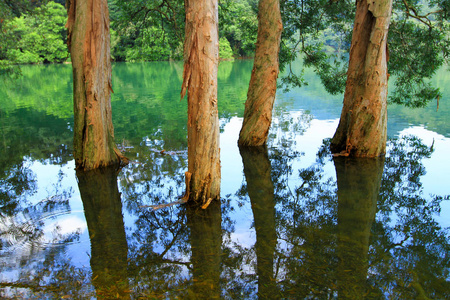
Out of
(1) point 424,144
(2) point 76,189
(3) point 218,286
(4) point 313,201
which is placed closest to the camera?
(3) point 218,286

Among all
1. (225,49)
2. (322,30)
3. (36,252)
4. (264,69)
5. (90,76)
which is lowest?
(36,252)

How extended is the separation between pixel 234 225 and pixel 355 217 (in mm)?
1829

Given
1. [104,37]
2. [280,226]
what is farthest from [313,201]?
[104,37]

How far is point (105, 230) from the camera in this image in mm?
4980

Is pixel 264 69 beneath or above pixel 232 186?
above

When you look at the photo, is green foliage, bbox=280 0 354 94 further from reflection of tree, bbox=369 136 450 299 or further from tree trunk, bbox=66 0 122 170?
tree trunk, bbox=66 0 122 170

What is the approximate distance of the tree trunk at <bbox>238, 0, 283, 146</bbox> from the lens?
28.9ft

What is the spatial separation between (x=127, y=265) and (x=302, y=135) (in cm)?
850

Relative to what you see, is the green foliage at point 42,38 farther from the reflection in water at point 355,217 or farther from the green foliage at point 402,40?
the reflection in water at point 355,217

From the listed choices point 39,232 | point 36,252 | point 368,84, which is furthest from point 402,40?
point 36,252

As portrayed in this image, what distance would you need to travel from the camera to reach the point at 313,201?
A: 6.11m

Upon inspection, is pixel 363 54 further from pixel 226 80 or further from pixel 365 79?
pixel 226 80

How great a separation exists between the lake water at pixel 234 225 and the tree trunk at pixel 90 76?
589 mm

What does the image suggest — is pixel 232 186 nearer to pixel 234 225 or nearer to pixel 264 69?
pixel 234 225
